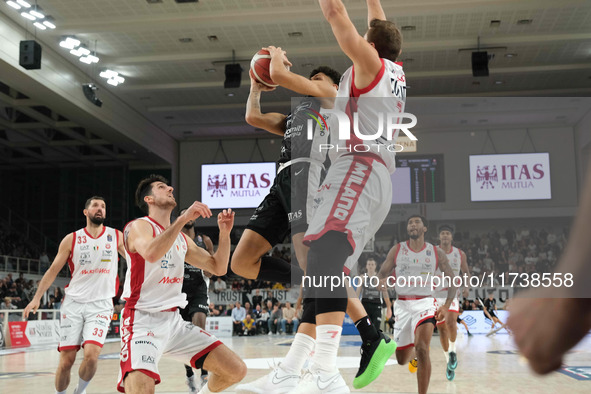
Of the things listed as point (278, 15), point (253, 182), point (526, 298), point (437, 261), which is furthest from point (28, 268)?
point (526, 298)

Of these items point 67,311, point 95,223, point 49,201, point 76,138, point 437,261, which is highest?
point 76,138

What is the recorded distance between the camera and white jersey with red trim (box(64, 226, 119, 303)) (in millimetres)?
6258

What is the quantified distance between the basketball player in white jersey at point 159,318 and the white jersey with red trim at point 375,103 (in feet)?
3.94

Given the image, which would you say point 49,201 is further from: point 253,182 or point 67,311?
point 67,311

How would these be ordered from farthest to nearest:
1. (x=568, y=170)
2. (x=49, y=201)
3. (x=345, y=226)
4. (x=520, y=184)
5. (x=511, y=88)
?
(x=49, y=201) < (x=511, y=88) < (x=520, y=184) < (x=568, y=170) < (x=345, y=226)

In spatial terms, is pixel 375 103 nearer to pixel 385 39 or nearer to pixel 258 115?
pixel 385 39

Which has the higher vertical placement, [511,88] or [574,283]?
[511,88]

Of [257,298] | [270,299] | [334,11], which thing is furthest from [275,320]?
[334,11]

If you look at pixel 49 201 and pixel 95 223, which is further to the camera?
pixel 49 201

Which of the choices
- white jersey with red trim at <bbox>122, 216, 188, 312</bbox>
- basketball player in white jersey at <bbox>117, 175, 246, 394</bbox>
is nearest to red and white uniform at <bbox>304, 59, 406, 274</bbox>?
basketball player in white jersey at <bbox>117, 175, 246, 394</bbox>

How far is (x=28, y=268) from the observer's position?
20.4m

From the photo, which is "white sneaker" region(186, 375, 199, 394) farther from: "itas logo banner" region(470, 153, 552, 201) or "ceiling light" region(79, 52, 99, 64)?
"ceiling light" region(79, 52, 99, 64)

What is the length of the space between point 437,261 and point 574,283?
578cm

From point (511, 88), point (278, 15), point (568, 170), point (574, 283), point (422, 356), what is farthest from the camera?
point (511, 88)
